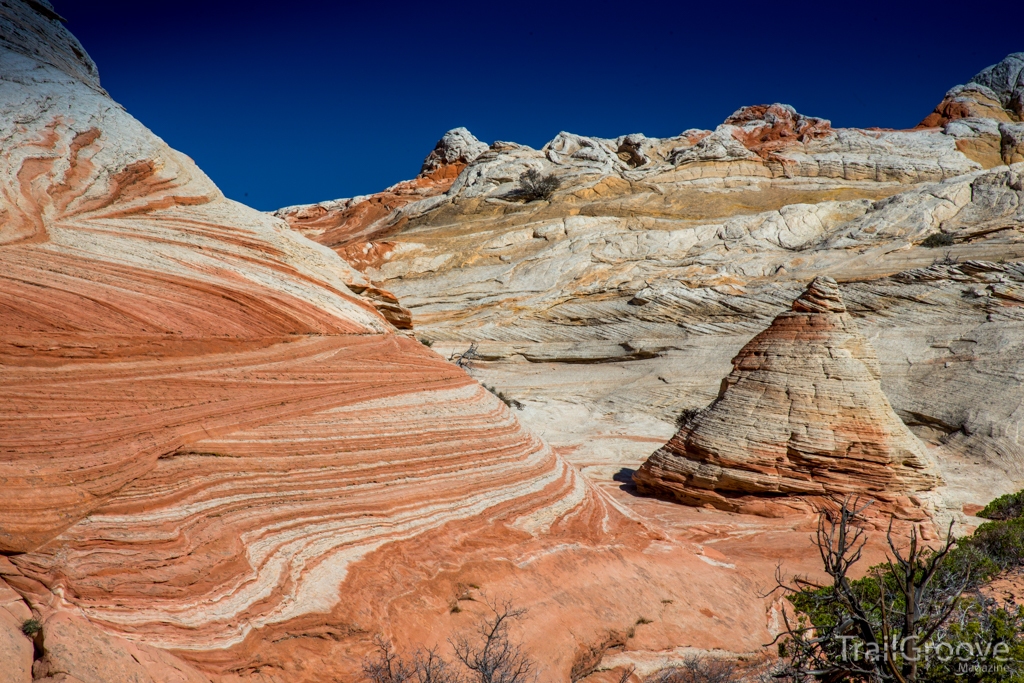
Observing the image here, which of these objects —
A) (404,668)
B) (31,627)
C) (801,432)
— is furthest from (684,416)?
(31,627)

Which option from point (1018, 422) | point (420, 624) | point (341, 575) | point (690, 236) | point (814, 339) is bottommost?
point (420, 624)

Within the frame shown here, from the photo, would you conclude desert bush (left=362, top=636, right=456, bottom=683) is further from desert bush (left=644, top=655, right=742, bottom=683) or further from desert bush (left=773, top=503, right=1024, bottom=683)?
desert bush (left=773, top=503, right=1024, bottom=683)

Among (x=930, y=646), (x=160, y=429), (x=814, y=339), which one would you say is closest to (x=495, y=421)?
(x=160, y=429)

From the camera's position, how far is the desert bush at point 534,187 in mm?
35975

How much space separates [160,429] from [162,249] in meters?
2.27

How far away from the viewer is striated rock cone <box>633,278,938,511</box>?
37.7ft

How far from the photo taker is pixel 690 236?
2977cm

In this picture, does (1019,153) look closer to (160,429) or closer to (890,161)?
(890,161)

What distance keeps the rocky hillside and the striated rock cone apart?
176 cm

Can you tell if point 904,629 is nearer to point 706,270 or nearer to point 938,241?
point 706,270

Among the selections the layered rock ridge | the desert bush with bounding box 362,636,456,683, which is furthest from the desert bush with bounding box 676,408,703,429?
the desert bush with bounding box 362,636,456,683

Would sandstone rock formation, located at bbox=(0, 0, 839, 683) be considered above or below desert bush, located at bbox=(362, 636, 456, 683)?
above

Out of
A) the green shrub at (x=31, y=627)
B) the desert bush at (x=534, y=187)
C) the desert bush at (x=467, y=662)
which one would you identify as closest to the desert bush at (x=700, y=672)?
the desert bush at (x=467, y=662)

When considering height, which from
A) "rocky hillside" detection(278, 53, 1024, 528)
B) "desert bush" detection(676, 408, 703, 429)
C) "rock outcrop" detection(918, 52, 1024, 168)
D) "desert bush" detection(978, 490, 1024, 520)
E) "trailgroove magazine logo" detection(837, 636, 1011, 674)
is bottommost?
"trailgroove magazine logo" detection(837, 636, 1011, 674)
